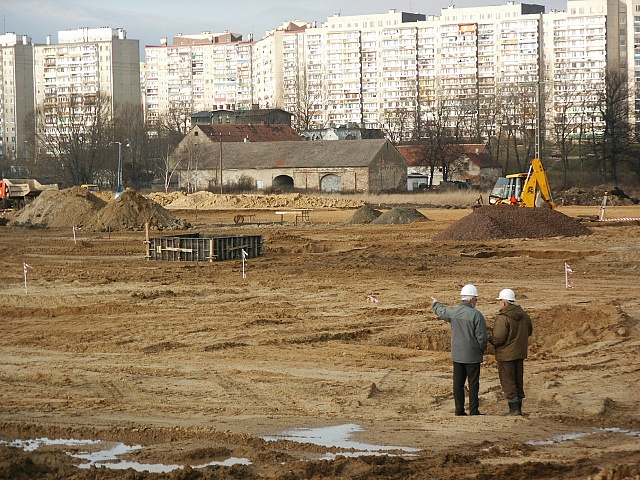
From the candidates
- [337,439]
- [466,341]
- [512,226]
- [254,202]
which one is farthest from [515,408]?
[254,202]

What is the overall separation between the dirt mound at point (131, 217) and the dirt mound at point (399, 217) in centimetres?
927

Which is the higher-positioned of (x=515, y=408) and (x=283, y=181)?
(x=283, y=181)

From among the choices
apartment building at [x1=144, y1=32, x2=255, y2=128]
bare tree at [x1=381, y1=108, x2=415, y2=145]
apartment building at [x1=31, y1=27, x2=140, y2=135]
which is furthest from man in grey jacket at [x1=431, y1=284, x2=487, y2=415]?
apartment building at [x1=144, y1=32, x2=255, y2=128]

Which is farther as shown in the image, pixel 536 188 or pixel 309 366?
pixel 536 188

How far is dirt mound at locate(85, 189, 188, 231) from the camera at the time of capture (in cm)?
4188

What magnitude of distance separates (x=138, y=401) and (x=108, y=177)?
8759 centimetres

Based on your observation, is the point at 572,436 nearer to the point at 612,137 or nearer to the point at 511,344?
the point at 511,344

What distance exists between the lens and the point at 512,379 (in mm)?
10930

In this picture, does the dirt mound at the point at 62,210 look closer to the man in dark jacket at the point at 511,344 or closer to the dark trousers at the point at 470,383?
the dark trousers at the point at 470,383

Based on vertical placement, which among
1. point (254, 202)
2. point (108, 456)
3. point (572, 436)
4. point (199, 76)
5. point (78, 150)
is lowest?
point (572, 436)

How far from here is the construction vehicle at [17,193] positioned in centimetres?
5991

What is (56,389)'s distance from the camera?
1234 centimetres

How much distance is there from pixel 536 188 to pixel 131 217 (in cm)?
1725

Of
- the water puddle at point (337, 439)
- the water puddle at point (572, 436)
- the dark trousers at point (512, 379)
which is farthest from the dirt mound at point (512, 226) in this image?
the water puddle at point (337, 439)
